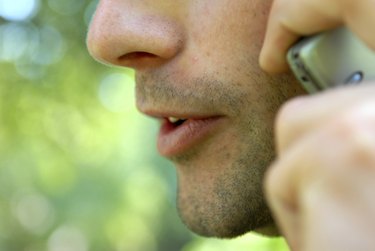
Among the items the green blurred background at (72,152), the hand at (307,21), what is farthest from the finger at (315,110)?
the green blurred background at (72,152)

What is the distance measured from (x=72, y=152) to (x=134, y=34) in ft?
27.3

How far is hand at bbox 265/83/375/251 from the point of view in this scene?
62 centimetres

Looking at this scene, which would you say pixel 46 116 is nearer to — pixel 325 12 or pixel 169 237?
pixel 169 237

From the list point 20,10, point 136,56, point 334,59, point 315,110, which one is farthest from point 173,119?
point 20,10

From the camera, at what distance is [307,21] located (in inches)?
35.7

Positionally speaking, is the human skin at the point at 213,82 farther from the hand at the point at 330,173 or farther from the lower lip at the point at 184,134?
the hand at the point at 330,173

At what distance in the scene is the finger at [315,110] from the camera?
0.67 meters

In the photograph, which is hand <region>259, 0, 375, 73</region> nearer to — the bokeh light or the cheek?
the cheek

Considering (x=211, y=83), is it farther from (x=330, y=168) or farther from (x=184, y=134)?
(x=330, y=168)

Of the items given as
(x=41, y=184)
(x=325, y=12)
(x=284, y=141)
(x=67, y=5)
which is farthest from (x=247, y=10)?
(x=41, y=184)

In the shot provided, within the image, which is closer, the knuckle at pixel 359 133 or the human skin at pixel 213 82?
the knuckle at pixel 359 133

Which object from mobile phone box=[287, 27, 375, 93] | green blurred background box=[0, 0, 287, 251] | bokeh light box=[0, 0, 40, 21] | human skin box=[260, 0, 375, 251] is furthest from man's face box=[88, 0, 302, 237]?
bokeh light box=[0, 0, 40, 21]

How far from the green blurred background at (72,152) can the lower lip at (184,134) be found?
9.60 ft

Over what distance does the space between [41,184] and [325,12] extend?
31.6 feet
